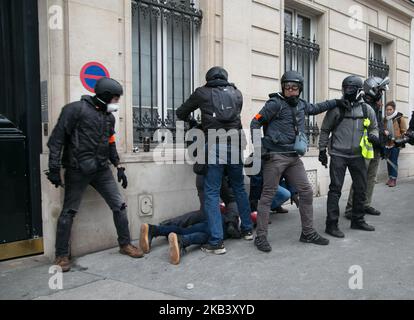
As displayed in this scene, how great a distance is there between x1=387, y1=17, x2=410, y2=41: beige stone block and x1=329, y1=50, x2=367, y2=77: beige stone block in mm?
1662

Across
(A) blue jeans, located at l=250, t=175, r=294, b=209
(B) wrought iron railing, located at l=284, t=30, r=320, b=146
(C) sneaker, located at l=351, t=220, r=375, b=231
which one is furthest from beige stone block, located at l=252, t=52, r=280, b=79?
(C) sneaker, located at l=351, t=220, r=375, b=231

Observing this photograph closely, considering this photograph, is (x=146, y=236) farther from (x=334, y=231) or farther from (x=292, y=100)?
(x=334, y=231)

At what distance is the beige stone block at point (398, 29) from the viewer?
34.1 ft

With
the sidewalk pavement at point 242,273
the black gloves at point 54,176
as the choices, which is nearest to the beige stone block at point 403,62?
the sidewalk pavement at point 242,273

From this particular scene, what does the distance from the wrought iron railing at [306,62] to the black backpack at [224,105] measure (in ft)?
11.9

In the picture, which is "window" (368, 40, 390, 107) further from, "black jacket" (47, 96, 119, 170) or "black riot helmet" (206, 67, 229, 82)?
"black jacket" (47, 96, 119, 170)

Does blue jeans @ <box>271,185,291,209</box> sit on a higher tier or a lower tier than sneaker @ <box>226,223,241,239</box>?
higher

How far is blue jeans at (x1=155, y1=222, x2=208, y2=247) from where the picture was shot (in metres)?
4.58

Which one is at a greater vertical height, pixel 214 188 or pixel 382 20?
pixel 382 20

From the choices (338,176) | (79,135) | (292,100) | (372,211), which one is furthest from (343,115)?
(79,135)

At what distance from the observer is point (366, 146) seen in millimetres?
5273

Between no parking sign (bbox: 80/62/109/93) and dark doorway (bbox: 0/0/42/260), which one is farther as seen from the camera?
no parking sign (bbox: 80/62/109/93)

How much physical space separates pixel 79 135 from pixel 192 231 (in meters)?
1.54

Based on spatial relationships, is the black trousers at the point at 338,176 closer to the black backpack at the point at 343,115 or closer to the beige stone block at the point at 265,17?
the black backpack at the point at 343,115
